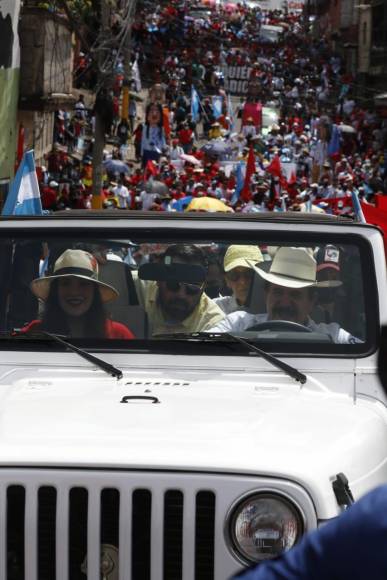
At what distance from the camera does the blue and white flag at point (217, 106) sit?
146 ft

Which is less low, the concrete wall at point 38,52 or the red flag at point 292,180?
the concrete wall at point 38,52

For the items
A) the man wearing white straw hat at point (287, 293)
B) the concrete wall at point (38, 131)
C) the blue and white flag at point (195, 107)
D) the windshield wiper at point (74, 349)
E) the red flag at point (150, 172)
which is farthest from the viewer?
the blue and white flag at point (195, 107)

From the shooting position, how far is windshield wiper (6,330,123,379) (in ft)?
14.5

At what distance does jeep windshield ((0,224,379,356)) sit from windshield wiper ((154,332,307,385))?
0.01 meters

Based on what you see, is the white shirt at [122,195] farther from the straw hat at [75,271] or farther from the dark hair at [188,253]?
the dark hair at [188,253]

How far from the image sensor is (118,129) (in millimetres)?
33156

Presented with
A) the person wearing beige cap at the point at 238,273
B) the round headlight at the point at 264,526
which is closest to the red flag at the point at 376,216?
the person wearing beige cap at the point at 238,273

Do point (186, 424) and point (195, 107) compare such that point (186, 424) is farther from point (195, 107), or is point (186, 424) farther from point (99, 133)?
point (195, 107)

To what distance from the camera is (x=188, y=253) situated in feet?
15.8

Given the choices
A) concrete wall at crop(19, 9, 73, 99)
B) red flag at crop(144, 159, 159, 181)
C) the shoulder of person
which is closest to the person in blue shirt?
the shoulder of person

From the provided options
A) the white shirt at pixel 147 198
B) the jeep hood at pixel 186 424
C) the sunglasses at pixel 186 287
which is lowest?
the white shirt at pixel 147 198

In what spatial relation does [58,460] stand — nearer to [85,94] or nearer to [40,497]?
[40,497]

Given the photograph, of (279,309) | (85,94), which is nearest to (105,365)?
(279,309)

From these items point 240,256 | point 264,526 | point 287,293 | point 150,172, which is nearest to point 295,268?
point 287,293
